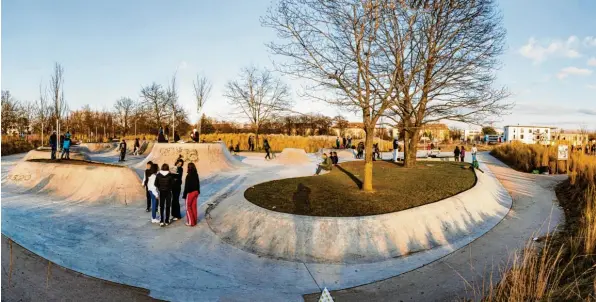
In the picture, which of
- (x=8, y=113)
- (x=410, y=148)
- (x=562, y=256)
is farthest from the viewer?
(x=8, y=113)

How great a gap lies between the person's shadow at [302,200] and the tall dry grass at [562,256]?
465cm

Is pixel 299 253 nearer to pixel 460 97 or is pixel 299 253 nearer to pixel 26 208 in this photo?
pixel 26 208

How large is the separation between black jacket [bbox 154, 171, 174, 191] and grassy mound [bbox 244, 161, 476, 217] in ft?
7.61

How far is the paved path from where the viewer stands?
606cm

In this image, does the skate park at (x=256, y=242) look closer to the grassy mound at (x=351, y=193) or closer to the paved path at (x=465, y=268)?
the paved path at (x=465, y=268)

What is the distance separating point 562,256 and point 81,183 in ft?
49.3

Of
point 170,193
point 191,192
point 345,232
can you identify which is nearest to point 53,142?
point 170,193

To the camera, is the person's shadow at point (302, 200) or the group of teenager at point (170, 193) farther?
the group of teenager at point (170, 193)

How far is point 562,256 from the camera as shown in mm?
6359

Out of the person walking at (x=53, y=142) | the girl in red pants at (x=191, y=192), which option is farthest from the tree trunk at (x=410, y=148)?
the person walking at (x=53, y=142)

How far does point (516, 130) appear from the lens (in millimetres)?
79750

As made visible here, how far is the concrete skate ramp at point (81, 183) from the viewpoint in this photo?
13.0 m

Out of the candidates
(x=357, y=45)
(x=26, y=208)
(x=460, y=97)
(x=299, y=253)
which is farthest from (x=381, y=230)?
(x=460, y=97)

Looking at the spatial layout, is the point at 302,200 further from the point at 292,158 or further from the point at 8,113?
the point at 8,113
